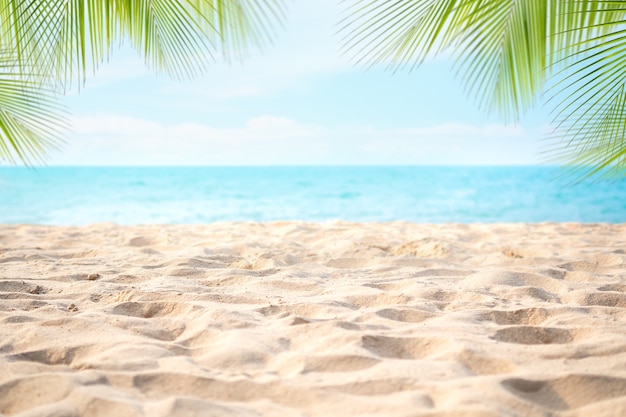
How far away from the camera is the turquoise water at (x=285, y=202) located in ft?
49.0

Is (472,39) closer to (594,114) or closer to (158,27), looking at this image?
(594,114)

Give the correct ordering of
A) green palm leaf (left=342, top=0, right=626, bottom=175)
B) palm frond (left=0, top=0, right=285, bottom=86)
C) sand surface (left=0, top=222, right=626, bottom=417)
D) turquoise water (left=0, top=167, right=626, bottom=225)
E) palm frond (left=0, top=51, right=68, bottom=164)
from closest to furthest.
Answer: sand surface (left=0, top=222, right=626, bottom=417), palm frond (left=0, top=0, right=285, bottom=86), green palm leaf (left=342, top=0, right=626, bottom=175), palm frond (left=0, top=51, right=68, bottom=164), turquoise water (left=0, top=167, right=626, bottom=225)

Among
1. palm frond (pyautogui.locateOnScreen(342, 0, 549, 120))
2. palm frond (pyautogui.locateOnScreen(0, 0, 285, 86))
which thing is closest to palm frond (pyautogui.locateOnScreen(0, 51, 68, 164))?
palm frond (pyautogui.locateOnScreen(0, 0, 285, 86))

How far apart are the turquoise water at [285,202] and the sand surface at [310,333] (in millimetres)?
11169

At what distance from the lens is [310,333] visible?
64.7 inches

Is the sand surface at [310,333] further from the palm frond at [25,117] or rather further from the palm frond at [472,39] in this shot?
the palm frond at [472,39]

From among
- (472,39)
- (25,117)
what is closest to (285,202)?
(25,117)

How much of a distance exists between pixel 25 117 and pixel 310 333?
251 cm

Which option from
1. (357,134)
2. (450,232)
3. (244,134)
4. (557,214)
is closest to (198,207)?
(557,214)

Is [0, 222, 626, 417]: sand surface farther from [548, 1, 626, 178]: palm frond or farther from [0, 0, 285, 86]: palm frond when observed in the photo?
[0, 0, 285, 86]: palm frond

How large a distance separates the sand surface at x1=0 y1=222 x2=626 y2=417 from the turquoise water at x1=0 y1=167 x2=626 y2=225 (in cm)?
1117

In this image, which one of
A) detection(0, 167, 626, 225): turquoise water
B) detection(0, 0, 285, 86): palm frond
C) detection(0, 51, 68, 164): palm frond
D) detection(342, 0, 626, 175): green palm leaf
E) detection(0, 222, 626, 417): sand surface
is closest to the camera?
detection(0, 222, 626, 417): sand surface

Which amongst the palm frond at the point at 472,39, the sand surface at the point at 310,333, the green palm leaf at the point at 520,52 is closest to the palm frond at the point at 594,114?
the green palm leaf at the point at 520,52

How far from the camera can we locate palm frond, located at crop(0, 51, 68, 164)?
302cm
